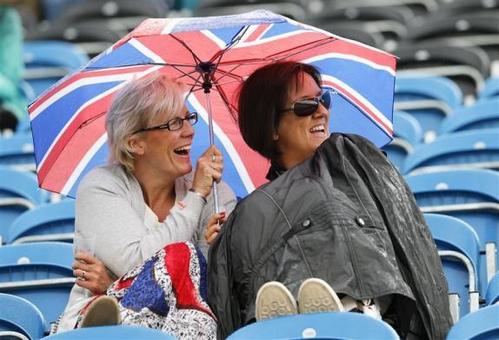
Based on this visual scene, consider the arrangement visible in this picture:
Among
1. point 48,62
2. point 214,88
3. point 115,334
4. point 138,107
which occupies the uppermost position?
point 48,62

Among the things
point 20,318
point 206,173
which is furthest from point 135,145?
point 20,318

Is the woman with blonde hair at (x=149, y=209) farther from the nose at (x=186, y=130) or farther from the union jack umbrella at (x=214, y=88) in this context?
the union jack umbrella at (x=214, y=88)

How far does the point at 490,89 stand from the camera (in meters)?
9.60

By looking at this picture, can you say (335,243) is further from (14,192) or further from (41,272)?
(14,192)

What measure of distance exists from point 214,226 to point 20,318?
815 millimetres

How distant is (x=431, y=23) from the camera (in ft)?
37.1

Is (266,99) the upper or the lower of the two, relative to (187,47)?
lower

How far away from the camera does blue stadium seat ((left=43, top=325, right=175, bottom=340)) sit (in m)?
4.92

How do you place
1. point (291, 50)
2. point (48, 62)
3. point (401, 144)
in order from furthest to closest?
point (48, 62)
point (401, 144)
point (291, 50)

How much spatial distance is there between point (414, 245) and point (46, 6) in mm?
8468

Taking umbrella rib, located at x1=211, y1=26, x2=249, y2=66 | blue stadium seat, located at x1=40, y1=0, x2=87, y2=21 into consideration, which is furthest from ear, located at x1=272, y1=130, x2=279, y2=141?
blue stadium seat, located at x1=40, y1=0, x2=87, y2=21

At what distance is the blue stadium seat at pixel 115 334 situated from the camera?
4922mm

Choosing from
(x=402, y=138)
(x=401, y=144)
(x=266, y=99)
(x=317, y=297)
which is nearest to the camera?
(x=317, y=297)

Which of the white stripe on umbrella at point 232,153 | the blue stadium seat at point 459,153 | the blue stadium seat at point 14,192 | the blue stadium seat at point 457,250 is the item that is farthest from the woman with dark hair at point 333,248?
the blue stadium seat at point 14,192
